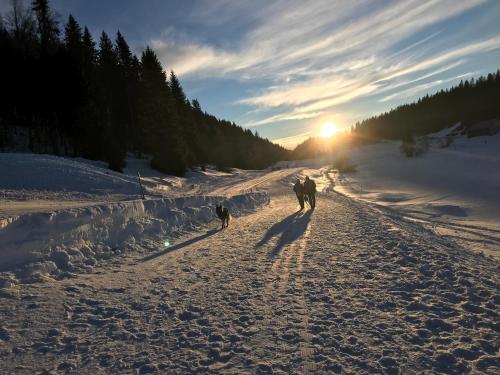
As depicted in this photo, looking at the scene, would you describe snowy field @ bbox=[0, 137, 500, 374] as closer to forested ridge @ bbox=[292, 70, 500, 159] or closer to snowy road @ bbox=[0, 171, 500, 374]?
snowy road @ bbox=[0, 171, 500, 374]

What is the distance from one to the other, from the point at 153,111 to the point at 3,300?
3368cm

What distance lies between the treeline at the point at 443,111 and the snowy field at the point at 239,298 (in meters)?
108

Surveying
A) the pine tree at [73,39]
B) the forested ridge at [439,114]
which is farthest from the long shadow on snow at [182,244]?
the forested ridge at [439,114]

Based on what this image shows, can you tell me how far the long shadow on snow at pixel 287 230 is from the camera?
10.0 metres

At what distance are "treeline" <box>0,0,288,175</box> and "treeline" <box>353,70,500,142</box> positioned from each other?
88525 mm

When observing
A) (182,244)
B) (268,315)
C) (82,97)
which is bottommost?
(268,315)

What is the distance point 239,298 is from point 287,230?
635 centimetres

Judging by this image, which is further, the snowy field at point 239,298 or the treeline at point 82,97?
the treeline at point 82,97

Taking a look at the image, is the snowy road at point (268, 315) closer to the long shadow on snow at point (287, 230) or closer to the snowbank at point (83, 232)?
the snowbank at point (83, 232)

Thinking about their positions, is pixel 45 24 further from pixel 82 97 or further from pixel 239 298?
pixel 239 298

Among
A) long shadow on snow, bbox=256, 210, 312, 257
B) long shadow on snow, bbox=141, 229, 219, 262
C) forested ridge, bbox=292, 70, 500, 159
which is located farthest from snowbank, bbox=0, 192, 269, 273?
forested ridge, bbox=292, 70, 500, 159

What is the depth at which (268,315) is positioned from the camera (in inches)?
205

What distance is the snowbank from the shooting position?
750 centimetres

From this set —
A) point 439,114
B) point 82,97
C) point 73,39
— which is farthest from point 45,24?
point 439,114
